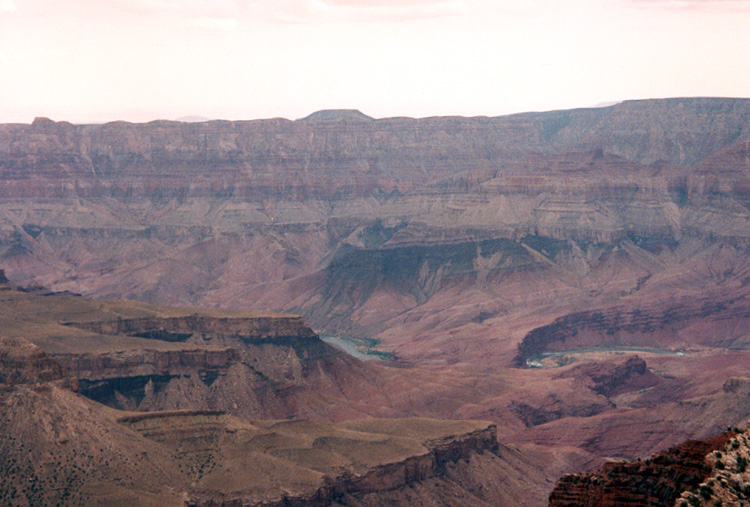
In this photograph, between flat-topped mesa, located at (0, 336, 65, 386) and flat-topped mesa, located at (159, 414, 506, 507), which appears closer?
flat-topped mesa, located at (159, 414, 506, 507)

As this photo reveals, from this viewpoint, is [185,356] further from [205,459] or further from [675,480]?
[675,480]

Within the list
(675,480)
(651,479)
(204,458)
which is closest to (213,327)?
(204,458)

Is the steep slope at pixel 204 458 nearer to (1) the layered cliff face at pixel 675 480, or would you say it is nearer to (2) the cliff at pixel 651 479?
(2) the cliff at pixel 651 479

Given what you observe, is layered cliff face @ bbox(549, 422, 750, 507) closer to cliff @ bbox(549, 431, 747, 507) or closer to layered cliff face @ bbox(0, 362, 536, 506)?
cliff @ bbox(549, 431, 747, 507)

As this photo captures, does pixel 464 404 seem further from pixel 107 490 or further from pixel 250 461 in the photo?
pixel 107 490

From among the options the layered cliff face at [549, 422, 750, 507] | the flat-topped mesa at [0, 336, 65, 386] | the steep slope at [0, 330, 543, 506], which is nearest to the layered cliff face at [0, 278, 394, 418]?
the flat-topped mesa at [0, 336, 65, 386]

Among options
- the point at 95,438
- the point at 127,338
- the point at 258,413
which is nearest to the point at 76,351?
the point at 127,338

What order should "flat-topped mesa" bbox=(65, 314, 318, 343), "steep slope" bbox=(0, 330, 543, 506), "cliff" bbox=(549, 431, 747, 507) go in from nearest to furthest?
"cliff" bbox=(549, 431, 747, 507), "steep slope" bbox=(0, 330, 543, 506), "flat-topped mesa" bbox=(65, 314, 318, 343)

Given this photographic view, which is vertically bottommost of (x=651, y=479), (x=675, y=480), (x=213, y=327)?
(x=213, y=327)

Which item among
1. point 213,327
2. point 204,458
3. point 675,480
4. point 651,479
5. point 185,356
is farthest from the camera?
point 213,327

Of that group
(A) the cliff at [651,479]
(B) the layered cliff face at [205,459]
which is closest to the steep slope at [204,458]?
(B) the layered cliff face at [205,459]

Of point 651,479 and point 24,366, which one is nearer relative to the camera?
point 651,479
